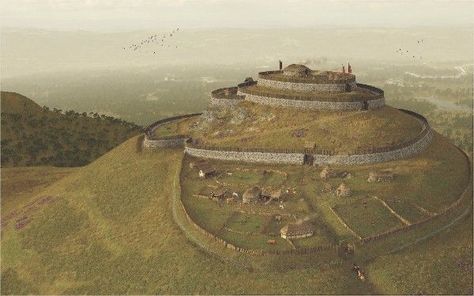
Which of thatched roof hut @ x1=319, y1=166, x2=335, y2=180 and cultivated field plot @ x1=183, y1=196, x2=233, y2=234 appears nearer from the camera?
cultivated field plot @ x1=183, y1=196, x2=233, y2=234

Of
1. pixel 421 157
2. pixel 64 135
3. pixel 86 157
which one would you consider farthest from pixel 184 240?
pixel 64 135

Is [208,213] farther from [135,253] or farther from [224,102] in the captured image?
[224,102]

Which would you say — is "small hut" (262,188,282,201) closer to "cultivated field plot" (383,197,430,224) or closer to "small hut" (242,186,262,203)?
"small hut" (242,186,262,203)

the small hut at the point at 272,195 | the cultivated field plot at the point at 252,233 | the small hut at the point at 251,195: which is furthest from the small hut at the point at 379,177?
the cultivated field plot at the point at 252,233

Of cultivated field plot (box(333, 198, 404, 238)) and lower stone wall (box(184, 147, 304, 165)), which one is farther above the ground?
lower stone wall (box(184, 147, 304, 165))

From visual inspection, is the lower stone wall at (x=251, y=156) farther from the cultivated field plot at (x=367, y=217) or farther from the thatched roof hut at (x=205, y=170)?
the cultivated field plot at (x=367, y=217)

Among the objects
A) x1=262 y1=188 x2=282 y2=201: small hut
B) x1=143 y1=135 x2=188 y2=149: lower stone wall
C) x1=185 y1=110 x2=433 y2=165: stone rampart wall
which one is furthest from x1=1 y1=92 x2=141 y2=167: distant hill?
x1=262 y1=188 x2=282 y2=201: small hut
